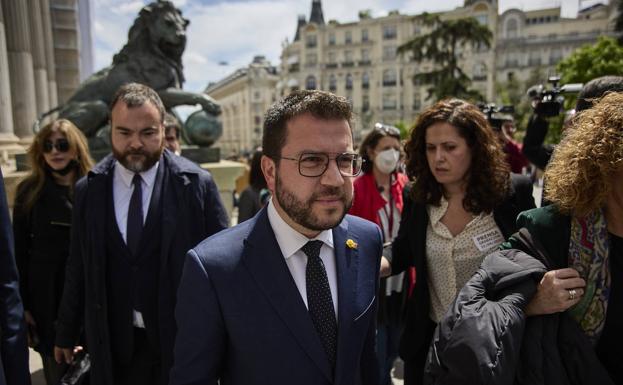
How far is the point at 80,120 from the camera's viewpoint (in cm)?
530

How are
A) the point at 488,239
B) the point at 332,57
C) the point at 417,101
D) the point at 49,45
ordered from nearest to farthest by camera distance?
1. the point at 488,239
2. the point at 49,45
3. the point at 417,101
4. the point at 332,57

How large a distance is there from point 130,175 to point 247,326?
152cm

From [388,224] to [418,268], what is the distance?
1263mm

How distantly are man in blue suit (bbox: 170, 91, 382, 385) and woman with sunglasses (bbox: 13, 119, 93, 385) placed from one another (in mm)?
1854

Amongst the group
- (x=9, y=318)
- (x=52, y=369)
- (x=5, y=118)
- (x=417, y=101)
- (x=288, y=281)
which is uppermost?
(x=417, y=101)

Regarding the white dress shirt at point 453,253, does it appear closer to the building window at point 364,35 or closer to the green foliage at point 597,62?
the green foliage at point 597,62

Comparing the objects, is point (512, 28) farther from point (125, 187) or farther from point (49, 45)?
point (125, 187)

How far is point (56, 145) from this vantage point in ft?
9.73

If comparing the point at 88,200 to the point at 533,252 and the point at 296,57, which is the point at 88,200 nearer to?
the point at 533,252

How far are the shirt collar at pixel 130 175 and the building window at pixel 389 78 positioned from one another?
6154cm

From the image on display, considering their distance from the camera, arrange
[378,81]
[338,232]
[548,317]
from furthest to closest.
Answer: [378,81]
[338,232]
[548,317]

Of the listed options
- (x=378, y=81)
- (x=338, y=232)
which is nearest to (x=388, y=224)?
(x=338, y=232)

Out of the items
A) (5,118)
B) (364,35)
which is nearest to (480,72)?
(364,35)

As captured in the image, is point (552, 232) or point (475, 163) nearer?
point (552, 232)
